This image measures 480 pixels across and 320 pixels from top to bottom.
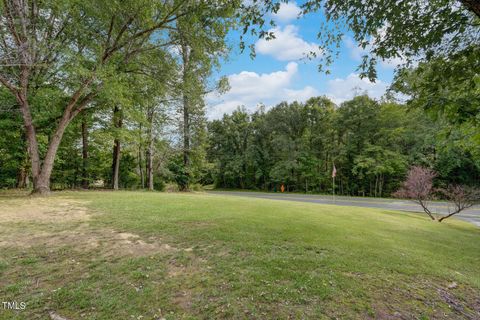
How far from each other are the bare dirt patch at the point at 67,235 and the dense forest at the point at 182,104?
12.6 ft

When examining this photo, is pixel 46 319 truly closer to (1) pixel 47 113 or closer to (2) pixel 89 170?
(1) pixel 47 113

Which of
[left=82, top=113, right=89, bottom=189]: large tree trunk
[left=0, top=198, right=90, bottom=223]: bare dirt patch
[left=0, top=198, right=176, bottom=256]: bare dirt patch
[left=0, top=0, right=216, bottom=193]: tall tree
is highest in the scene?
[left=0, top=0, right=216, bottom=193]: tall tree

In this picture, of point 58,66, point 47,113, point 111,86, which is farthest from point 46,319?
point 47,113

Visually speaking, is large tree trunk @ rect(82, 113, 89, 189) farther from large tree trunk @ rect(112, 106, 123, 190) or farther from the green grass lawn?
the green grass lawn

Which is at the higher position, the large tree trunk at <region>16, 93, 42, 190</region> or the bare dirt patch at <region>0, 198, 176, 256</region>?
the large tree trunk at <region>16, 93, 42, 190</region>

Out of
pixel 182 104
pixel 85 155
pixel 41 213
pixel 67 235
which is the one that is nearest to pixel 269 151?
pixel 182 104

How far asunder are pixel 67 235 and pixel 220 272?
10.5 feet

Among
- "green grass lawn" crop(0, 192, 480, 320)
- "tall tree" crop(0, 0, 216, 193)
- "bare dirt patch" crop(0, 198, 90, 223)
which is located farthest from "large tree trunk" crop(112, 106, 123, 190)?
"green grass lawn" crop(0, 192, 480, 320)

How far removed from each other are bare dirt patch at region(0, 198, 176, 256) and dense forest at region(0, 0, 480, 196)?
12.6ft

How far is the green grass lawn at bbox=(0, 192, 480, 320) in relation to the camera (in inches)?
89.7

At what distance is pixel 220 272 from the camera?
9.89ft

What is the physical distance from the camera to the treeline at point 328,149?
2000 cm

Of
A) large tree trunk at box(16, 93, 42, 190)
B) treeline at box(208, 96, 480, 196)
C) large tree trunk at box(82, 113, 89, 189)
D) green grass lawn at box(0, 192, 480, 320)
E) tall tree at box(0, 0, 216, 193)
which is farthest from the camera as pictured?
treeline at box(208, 96, 480, 196)

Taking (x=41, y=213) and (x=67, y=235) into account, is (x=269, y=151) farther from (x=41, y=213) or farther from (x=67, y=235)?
(x=67, y=235)
